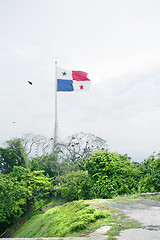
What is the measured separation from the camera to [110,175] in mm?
13125

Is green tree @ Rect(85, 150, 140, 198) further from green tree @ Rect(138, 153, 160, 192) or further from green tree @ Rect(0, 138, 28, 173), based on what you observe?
green tree @ Rect(0, 138, 28, 173)

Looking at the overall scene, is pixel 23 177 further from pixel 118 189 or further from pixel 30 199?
pixel 118 189

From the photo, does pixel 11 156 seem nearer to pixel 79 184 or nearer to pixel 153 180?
pixel 79 184

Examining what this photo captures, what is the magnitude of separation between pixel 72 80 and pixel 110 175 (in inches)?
416

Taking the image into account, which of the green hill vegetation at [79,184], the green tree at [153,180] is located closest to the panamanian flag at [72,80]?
the green hill vegetation at [79,184]

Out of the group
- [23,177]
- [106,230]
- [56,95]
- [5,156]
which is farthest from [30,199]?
[106,230]

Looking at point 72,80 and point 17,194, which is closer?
point 17,194

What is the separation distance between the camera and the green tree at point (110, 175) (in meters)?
12.6

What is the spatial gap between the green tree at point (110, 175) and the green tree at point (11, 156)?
43.4ft

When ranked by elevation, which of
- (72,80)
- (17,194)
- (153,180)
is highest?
(72,80)

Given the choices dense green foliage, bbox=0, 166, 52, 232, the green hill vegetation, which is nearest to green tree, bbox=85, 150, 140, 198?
the green hill vegetation

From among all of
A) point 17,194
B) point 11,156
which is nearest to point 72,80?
point 17,194

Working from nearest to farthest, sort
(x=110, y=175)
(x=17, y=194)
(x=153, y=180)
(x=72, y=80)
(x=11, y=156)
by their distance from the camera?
(x=153, y=180)
(x=110, y=175)
(x=17, y=194)
(x=72, y=80)
(x=11, y=156)

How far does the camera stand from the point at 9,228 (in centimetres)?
1873
